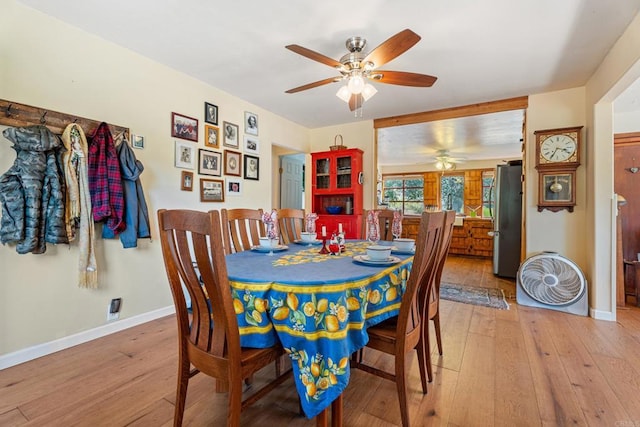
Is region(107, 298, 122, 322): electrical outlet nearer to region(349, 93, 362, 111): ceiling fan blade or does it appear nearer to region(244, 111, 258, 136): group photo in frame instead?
→ region(244, 111, 258, 136): group photo in frame

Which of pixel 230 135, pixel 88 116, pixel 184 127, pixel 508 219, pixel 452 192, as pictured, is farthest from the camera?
pixel 452 192

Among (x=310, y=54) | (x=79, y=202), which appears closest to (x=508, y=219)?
(x=310, y=54)

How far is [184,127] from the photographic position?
9.59ft

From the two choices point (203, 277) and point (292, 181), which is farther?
point (292, 181)

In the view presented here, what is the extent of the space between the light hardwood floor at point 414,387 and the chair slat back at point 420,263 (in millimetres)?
494

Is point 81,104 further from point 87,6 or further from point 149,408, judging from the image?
point 149,408

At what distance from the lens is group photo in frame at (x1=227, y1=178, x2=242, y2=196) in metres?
3.44

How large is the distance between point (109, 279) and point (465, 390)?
2731 millimetres

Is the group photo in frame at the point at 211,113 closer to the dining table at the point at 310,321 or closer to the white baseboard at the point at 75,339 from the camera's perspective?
the white baseboard at the point at 75,339

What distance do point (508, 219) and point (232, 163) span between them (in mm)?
4017

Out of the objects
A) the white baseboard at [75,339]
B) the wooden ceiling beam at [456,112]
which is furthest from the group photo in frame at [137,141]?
the wooden ceiling beam at [456,112]

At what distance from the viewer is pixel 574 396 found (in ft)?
5.27

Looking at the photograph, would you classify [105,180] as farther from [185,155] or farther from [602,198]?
[602,198]

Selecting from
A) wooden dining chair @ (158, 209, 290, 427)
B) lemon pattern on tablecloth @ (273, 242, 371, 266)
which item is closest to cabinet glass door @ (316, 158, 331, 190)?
lemon pattern on tablecloth @ (273, 242, 371, 266)
